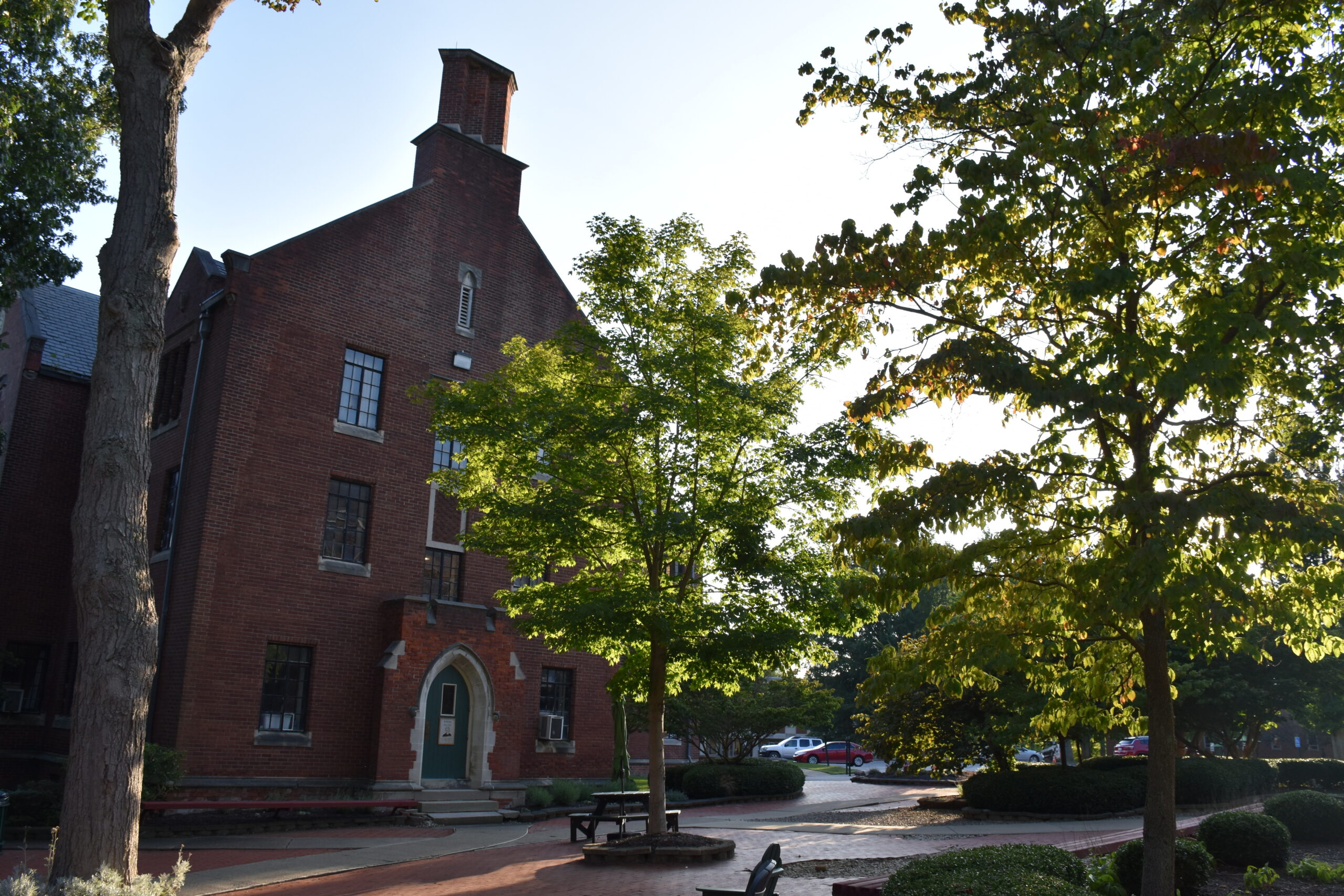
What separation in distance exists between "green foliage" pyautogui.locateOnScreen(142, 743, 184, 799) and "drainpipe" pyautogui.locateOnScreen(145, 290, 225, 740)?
1812mm

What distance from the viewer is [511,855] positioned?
14.4 metres

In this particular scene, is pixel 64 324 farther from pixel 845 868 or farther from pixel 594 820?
pixel 845 868

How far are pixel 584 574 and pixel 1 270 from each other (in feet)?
41.5

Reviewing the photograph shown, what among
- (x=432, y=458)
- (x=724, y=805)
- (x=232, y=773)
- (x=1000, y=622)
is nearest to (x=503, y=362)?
(x=432, y=458)

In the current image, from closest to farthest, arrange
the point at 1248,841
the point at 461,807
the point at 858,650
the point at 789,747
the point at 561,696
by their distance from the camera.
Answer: the point at 1248,841 → the point at 461,807 → the point at 561,696 → the point at 789,747 → the point at 858,650

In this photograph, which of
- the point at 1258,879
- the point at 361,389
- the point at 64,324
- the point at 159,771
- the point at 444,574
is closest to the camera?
the point at 1258,879

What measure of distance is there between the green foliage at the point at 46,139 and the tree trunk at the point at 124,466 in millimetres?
9477

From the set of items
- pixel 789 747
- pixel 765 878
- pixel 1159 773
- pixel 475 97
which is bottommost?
pixel 789 747

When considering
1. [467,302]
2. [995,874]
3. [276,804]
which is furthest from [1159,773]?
[467,302]

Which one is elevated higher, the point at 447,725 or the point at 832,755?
the point at 447,725

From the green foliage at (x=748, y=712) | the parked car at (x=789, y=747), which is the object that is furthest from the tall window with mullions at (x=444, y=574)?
the parked car at (x=789, y=747)

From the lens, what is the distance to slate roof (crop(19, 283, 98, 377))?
2462cm

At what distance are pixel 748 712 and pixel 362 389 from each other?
44.7 ft

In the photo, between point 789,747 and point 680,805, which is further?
point 789,747
